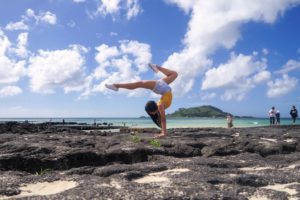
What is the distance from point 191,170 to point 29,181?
2356 millimetres

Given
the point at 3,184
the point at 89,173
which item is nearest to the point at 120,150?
the point at 89,173

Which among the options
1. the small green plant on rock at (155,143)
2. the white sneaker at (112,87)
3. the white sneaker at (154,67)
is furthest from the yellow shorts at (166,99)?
the small green plant on rock at (155,143)

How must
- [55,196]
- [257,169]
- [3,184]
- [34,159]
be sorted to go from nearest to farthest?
[55,196] → [3,184] → [257,169] → [34,159]

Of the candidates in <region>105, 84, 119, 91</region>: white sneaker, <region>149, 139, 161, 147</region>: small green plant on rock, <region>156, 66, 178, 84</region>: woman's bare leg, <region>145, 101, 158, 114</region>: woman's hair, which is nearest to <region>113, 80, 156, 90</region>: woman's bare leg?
<region>105, 84, 119, 91</region>: white sneaker

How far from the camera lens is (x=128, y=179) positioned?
5.68 meters

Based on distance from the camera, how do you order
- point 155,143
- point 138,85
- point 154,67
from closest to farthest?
point 155,143 < point 138,85 < point 154,67

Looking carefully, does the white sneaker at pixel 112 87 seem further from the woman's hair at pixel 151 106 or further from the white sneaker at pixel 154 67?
the white sneaker at pixel 154 67

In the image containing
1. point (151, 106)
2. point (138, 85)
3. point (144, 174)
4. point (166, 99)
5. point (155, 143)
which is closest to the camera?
point (144, 174)

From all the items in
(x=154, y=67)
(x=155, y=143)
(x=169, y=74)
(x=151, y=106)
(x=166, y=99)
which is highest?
(x=154, y=67)

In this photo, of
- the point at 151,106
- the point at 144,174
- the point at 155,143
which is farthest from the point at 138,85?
the point at 144,174

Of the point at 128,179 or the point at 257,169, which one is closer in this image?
the point at 128,179

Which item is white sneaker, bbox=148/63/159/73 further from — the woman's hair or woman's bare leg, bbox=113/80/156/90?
the woman's hair

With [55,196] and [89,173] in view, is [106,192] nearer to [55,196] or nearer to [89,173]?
[55,196]

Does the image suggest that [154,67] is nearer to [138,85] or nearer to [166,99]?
[138,85]
